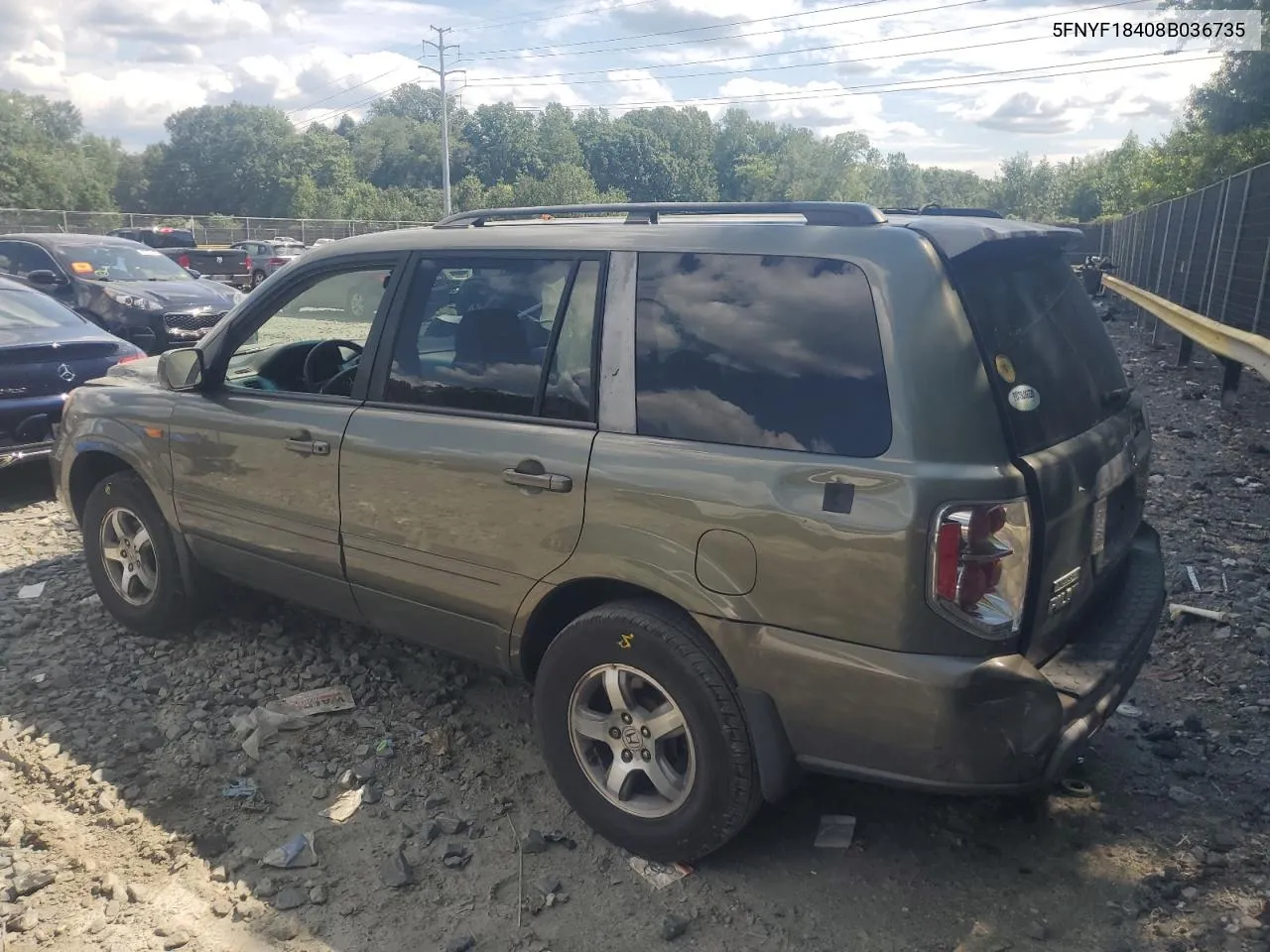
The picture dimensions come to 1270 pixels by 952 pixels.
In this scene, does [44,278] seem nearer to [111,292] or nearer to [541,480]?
[111,292]

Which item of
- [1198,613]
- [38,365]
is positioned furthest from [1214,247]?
[38,365]

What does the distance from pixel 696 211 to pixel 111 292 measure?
11732 mm

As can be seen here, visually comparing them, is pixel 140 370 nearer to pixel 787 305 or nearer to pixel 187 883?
pixel 187 883

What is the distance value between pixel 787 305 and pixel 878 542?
2.37ft

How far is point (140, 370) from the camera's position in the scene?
4.98 metres

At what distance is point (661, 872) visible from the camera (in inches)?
123

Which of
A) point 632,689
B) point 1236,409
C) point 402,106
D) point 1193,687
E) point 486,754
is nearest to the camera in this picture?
point 632,689

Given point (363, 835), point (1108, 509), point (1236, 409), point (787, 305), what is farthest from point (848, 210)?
point (1236, 409)

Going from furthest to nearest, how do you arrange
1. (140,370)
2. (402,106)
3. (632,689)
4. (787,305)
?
(402,106)
(140,370)
(632,689)
(787,305)

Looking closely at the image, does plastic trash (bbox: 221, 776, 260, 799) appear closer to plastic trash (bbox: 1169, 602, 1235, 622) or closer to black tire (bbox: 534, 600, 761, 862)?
black tire (bbox: 534, 600, 761, 862)

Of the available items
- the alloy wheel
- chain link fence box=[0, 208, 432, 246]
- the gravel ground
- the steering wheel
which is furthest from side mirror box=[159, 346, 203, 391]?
chain link fence box=[0, 208, 432, 246]

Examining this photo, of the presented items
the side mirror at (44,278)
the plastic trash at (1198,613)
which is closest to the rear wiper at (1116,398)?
the plastic trash at (1198,613)

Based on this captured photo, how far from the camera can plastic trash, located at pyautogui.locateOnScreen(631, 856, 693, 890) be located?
308 centimetres

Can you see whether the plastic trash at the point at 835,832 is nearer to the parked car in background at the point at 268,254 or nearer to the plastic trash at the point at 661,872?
the plastic trash at the point at 661,872
